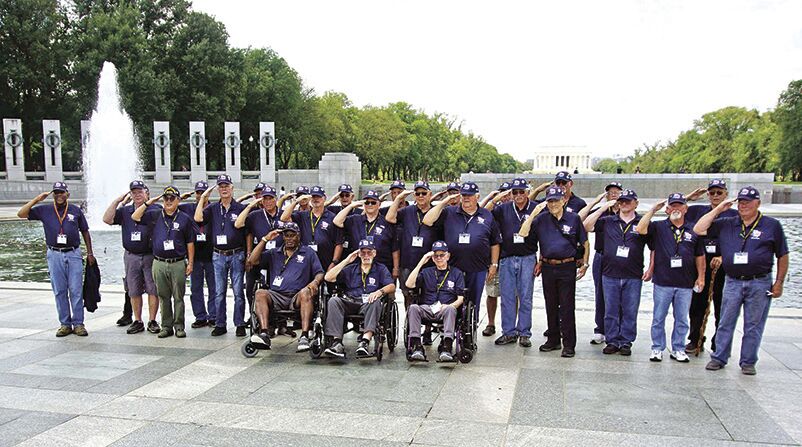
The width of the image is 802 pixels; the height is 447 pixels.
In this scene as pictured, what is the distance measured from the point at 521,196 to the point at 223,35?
138 ft

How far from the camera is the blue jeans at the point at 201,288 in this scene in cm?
796

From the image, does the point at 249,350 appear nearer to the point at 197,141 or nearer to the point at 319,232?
the point at 319,232

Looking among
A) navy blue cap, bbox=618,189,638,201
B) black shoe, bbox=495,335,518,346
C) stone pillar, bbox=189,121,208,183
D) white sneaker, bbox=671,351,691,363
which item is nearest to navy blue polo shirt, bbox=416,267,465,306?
black shoe, bbox=495,335,518,346

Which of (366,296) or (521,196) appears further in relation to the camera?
(521,196)

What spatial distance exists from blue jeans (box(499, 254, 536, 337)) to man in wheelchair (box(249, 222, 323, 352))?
222cm

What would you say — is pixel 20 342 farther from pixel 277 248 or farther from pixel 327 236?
pixel 327 236

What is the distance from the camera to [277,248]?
7.26 m

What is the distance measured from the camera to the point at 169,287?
7660 millimetres

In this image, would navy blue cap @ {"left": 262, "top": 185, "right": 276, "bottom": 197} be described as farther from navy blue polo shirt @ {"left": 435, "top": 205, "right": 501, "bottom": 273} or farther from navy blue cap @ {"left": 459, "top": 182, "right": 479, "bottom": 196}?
navy blue cap @ {"left": 459, "top": 182, "right": 479, "bottom": 196}

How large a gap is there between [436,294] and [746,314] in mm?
3147

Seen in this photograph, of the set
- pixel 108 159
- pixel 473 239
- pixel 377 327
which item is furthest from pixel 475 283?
pixel 108 159

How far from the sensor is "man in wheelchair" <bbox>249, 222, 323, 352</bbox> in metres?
6.73

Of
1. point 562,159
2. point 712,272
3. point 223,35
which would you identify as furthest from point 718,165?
point 712,272

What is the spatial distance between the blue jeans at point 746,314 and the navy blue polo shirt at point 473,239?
8.08ft
